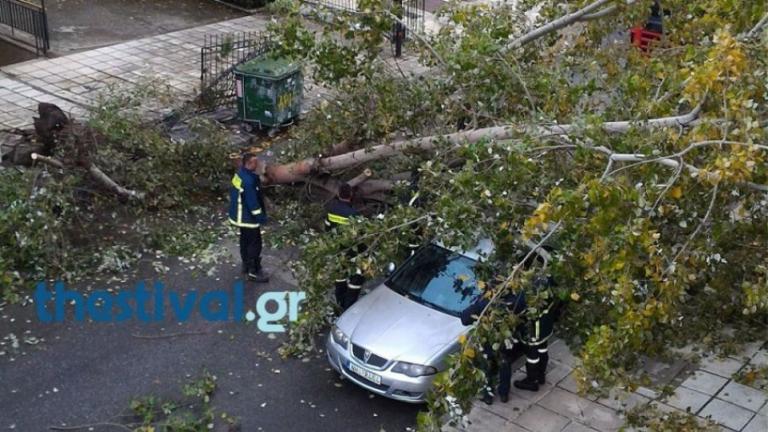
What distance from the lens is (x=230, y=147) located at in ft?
40.9

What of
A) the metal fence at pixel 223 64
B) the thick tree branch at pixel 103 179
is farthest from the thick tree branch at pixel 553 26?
the metal fence at pixel 223 64

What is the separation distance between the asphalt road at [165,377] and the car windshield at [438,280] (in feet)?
3.47

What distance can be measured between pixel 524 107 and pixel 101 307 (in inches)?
196

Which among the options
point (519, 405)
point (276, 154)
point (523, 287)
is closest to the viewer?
point (523, 287)

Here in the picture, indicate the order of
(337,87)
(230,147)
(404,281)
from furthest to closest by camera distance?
(230,147)
(337,87)
(404,281)

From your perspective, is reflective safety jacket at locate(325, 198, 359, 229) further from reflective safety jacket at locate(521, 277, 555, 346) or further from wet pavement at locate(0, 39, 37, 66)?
wet pavement at locate(0, 39, 37, 66)

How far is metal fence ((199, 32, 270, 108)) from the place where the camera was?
49.3ft

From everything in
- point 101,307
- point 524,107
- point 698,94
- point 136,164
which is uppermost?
point 698,94

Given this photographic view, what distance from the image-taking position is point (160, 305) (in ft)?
33.1

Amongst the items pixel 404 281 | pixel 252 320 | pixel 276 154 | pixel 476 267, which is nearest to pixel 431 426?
pixel 476 267

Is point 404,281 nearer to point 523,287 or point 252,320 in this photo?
point 252,320

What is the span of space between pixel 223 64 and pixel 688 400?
10.3 meters

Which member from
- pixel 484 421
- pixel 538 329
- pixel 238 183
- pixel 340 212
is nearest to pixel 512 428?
pixel 484 421

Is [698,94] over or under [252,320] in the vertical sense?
over
